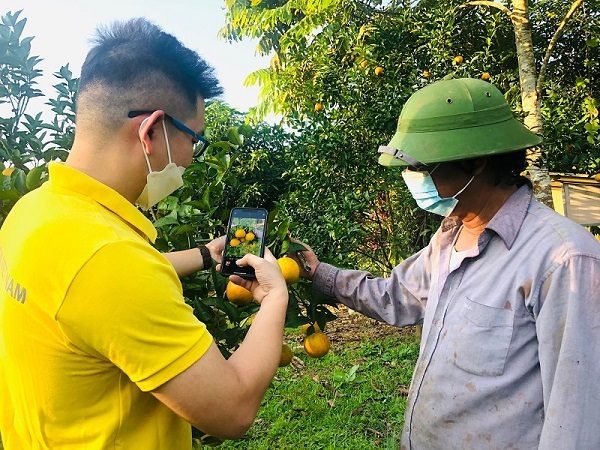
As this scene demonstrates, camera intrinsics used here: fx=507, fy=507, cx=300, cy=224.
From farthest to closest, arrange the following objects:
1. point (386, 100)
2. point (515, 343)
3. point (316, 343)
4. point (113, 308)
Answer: point (386, 100) → point (316, 343) → point (515, 343) → point (113, 308)

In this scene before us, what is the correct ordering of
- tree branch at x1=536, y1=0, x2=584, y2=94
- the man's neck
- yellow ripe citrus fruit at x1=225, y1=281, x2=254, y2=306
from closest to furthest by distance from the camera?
the man's neck
yellow ripe citrus fruit at x1=225, y1=281, x2=254, y2=306
tree branch at x1=536, y1=0, x2=584, y2=94

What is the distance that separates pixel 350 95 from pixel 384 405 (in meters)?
3.04

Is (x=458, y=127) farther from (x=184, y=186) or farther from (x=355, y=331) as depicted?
(x=355, y=331)

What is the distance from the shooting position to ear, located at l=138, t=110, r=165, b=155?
1158mm

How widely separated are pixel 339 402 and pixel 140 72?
360 centimetres

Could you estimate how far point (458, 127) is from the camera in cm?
150

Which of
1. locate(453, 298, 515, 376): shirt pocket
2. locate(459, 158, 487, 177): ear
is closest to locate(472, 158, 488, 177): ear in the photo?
locate(459, 158, 487, 177): ear

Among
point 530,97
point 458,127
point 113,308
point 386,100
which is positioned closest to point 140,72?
point 113,308

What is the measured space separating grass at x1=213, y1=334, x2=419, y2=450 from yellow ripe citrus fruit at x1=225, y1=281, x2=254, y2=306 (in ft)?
7.13

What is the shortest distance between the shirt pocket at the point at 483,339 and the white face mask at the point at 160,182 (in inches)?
35.5

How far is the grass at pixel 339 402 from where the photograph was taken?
11.9 feet

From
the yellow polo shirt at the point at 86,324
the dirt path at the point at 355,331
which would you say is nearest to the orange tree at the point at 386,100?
the dirt path at the point at 355,331

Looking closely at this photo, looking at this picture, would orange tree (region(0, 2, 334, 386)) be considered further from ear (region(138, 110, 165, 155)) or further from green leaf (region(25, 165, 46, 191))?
ear (region(138, 110, 165, 155))

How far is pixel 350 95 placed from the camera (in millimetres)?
5262
